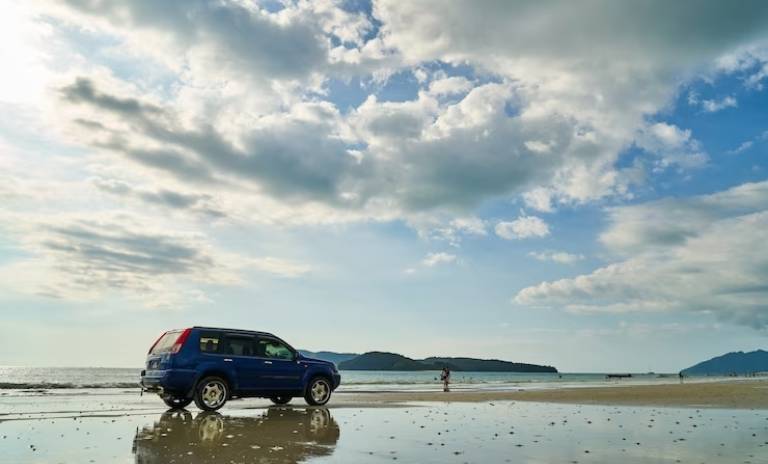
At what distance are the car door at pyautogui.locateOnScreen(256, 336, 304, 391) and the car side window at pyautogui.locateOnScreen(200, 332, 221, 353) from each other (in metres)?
1.27

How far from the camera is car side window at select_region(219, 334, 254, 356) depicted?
1594 centimetres

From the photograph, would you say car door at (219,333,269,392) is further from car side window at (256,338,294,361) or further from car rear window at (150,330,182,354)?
car rear window at (150,330,182,354)

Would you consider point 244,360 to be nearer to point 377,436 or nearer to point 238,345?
point 238,345

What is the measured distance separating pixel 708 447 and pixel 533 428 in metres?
3.38

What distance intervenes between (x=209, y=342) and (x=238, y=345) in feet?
2.91

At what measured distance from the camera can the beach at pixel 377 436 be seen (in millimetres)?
7988

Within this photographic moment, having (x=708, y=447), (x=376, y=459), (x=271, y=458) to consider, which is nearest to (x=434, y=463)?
(x=376, y=459)

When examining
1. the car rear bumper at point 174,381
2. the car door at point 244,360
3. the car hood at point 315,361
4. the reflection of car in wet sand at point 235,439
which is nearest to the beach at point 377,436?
the reflection of car in wet sand at point 235,439

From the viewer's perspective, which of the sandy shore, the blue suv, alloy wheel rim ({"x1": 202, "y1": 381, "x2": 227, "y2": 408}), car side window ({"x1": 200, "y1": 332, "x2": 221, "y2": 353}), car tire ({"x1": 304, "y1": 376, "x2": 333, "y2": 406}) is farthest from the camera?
the sandy shore

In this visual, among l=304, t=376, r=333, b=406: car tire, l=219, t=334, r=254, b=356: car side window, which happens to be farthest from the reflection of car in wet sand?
l=304, t=376, r=333, b=406: car tire

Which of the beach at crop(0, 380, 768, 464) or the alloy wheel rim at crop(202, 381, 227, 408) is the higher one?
the alloy wheel rim at crop(202, 381, 227, 408)

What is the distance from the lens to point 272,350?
55.2ft

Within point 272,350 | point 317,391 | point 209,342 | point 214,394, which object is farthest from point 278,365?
point 209,342

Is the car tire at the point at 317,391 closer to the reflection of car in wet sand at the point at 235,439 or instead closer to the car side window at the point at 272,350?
the car side window at the point at 272,350
